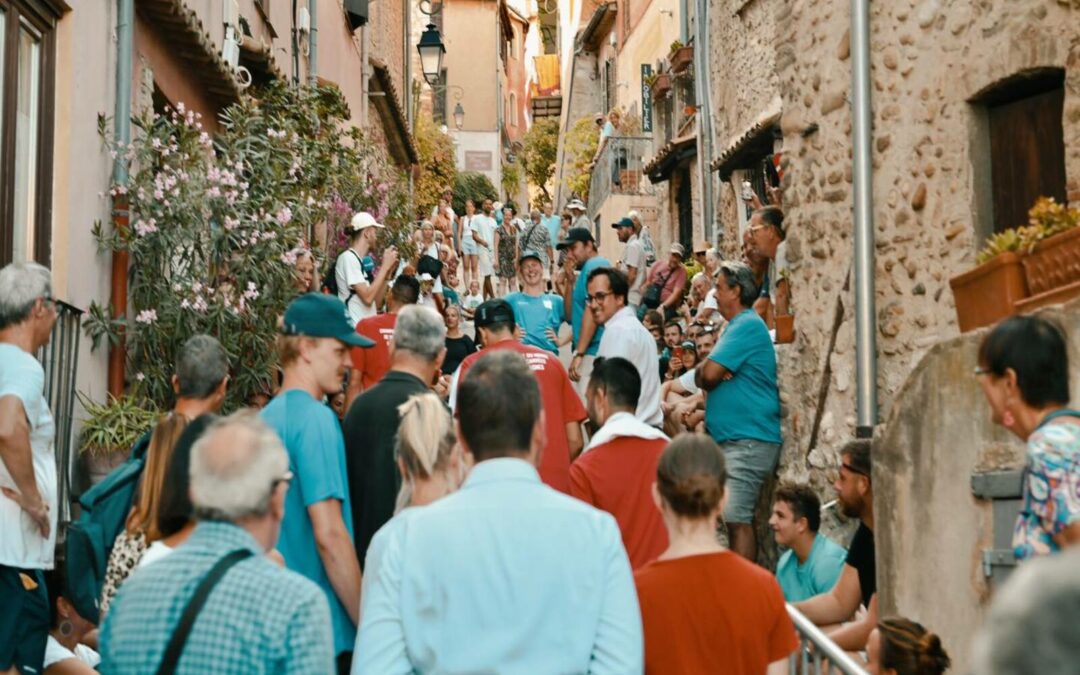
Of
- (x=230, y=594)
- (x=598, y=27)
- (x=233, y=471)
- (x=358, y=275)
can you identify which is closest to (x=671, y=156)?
→ (x=358, y=275)

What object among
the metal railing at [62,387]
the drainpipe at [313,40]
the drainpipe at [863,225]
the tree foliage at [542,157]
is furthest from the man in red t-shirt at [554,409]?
the tree foliage at [542,157]

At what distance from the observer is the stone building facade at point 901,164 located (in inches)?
334

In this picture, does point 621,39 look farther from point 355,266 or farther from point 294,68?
point 355,266

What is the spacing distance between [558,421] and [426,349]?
1778 millimetres

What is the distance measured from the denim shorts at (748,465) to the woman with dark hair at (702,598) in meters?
5.25

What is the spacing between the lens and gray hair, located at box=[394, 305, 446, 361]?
6.28 meters

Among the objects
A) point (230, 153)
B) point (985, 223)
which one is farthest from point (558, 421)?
point (230, 153)

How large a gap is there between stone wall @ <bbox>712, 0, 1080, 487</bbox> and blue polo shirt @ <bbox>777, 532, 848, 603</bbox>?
1.70 metres

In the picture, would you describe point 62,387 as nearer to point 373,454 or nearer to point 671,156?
point 373,454

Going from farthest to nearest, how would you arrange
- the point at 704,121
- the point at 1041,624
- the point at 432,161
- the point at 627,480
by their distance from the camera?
1. the point at 432,161
2. the point at 704,121
3. the point at 627,480
4. the point at 1041,624

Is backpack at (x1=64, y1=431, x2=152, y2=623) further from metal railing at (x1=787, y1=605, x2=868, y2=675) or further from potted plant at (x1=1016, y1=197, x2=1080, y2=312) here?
potted plant at (x1=1016, y1=197, x2=1080, y2=312)

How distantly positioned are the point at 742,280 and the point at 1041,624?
862 centimetres

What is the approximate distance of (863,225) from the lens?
9.53 m

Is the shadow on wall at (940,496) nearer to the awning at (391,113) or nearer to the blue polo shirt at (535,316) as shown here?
the blue polo shirt at (535,316)
